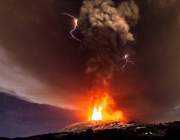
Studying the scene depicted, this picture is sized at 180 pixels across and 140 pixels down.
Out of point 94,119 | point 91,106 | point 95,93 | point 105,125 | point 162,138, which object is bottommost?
point 162,138

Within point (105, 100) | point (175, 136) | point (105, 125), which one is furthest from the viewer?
point (105, 100)

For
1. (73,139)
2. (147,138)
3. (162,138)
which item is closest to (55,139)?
(73,139)

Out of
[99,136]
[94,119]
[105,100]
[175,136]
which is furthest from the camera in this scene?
[105,100]

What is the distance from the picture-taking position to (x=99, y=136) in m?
74.0

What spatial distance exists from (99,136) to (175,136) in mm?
33720

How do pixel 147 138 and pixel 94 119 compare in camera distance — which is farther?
pixel 94 119

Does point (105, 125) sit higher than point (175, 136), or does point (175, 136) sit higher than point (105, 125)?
point (105, 125)

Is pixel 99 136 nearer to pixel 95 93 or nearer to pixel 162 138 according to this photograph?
pixel 162 138

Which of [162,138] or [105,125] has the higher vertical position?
[105,125]

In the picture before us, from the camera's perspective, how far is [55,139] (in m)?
75.6

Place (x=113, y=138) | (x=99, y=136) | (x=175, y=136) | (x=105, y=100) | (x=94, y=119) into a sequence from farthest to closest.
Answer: (x=105, y=100) < (x=94, y=119) < (x=99, y=136) < (x=113, y=138) < (x=175, y=136)

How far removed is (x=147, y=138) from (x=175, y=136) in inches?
457

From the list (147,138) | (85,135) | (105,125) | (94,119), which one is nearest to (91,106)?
(94,119)

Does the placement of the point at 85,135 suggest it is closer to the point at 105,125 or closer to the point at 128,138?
the point at 128,138
